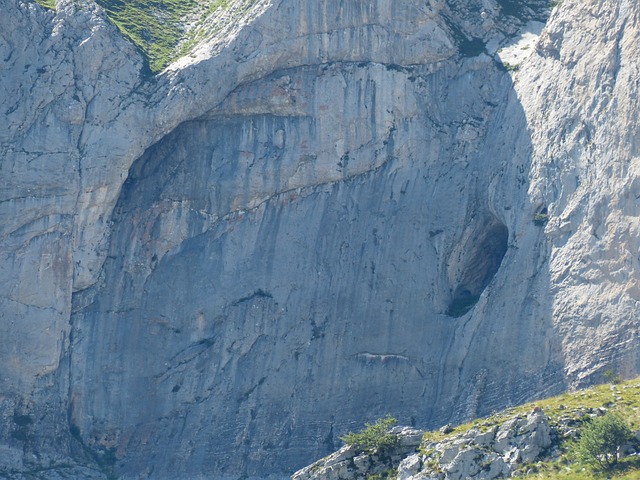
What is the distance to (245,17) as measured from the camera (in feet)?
198

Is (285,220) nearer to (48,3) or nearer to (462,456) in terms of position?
(48,3)

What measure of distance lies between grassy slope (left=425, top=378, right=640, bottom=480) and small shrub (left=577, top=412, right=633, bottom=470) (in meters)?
0.25

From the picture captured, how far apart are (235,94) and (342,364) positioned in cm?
958

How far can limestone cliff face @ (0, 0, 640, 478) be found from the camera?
56031mm

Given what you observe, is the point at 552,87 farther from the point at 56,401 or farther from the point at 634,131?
the point at 56,401

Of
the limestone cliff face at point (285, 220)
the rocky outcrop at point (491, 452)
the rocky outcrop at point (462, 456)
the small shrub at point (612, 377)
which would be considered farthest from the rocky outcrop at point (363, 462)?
the small shrub at point (612, 377)

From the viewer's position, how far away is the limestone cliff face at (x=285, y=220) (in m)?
56.0

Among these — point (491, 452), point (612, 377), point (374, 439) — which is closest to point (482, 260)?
point (612, 377)

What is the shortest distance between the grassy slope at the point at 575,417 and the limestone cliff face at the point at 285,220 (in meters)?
4.92

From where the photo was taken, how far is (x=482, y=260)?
5850 centimetres

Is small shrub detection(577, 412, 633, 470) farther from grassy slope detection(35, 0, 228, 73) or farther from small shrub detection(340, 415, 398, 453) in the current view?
grassy slope detection(35, 0, 228, 73)

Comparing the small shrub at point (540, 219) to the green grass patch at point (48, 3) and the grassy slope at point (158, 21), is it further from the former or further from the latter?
the green grass patch at point (48, 3)

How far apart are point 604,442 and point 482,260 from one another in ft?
48.5

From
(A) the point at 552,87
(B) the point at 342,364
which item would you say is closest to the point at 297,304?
(B) the point at 342,364
